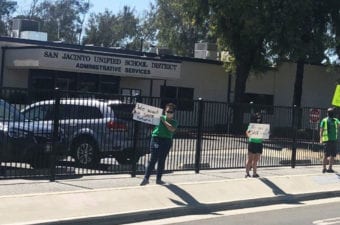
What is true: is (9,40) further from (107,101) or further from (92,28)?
(92,28)

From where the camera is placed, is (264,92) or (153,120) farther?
(264,92)

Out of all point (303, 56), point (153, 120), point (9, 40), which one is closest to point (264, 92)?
point (303, 56)

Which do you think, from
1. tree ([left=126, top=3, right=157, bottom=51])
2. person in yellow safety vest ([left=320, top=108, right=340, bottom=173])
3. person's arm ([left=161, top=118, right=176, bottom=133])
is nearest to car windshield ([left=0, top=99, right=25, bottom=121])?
person's arm ([left=161, top=118, right=176, bottom=133])

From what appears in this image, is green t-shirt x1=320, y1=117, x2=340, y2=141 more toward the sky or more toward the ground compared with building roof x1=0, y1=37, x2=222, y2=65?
more toward the ground

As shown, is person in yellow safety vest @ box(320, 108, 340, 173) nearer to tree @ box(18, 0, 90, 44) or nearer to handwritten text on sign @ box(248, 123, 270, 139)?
handwritten text on sign @ box(248, 123, 270, 139)

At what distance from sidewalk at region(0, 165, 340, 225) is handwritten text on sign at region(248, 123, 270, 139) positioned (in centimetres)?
101

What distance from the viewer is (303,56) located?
33.0 meters

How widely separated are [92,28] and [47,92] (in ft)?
271

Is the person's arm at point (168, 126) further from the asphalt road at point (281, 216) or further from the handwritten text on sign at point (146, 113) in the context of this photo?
the asphalt road at point (281, 216)

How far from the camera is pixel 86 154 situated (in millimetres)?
14305

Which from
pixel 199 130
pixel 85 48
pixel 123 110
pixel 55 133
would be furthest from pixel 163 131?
pixel 85 48

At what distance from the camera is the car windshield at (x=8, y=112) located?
38.0ft

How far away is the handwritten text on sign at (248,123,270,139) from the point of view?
15.3 meters

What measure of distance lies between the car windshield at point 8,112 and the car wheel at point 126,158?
2829mm
